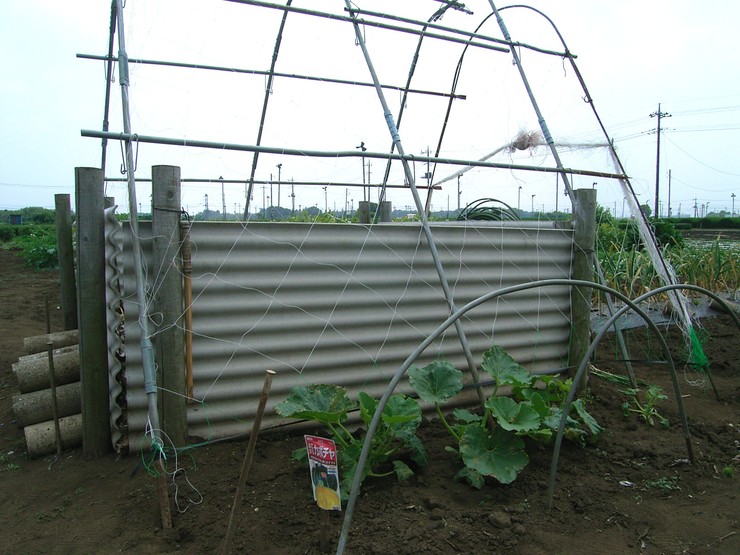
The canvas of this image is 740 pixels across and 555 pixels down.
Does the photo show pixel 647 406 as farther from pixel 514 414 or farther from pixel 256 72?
pixel 256 72

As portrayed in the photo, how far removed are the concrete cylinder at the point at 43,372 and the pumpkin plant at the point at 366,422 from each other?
1.63 meters

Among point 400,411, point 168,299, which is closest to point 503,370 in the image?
point 400,411

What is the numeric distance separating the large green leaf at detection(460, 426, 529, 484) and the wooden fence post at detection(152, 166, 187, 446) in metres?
1.50

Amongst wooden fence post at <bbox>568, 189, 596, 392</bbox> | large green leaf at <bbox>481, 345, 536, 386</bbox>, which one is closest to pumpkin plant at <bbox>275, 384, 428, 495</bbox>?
large green leaf at <bbox>481, 345, 536, 386</bbox>

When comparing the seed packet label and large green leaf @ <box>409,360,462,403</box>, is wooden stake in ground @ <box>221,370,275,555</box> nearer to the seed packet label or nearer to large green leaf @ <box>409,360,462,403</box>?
the seed packet label

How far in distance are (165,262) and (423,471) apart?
5.63 feet

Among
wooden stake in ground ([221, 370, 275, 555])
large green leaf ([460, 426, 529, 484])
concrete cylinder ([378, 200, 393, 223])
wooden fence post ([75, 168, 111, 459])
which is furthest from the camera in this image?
concrete cylinder ([378, 200, 393, 223])

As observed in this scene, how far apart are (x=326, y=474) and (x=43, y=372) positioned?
2339 mm

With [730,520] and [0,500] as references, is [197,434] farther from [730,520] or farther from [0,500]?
[730,520]

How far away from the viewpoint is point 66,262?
4398mm

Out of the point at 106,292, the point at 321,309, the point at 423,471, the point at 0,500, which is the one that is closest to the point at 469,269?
the point at 321,309

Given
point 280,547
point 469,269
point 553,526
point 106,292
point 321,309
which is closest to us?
point 280,547

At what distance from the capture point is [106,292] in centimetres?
282

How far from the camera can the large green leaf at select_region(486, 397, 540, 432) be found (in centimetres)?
258
